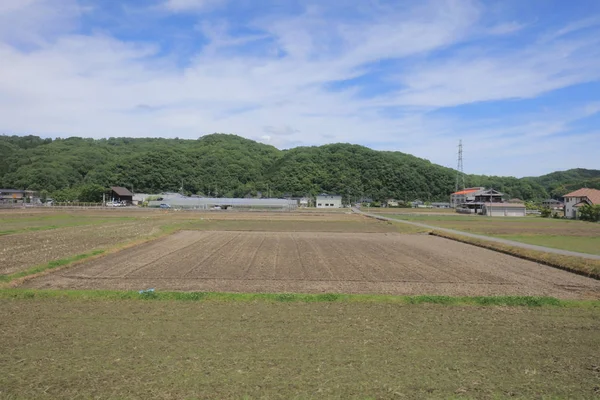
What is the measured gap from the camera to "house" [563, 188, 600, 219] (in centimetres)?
7150

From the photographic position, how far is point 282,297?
12.4 metres

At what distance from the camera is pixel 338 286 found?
576 inches

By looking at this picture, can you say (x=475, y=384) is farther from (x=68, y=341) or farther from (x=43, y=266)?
(x=43, y=266)

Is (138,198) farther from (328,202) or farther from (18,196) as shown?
(328,202)

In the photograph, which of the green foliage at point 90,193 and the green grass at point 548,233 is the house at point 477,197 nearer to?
the green grass at point 548,233

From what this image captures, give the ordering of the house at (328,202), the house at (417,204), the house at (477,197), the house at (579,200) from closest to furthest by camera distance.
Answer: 1. the house at (579,200)
2. the house at (477,197)
3. the house at (328,202)
4. the house at (417,204)

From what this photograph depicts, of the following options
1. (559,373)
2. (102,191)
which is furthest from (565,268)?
(102,191)

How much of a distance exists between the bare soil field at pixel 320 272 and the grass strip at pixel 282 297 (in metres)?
1.11

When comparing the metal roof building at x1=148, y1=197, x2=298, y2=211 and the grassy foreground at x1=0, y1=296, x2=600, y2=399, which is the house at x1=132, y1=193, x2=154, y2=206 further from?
the grassy foreground at x1=0, y1=296, x2=600, y2=399

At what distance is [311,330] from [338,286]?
17.8ft

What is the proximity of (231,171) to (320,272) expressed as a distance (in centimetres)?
12575

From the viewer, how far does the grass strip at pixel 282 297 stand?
12250mm

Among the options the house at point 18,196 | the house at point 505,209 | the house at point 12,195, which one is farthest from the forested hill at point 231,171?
the house at point 505,209

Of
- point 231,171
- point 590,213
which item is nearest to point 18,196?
point 231,171
